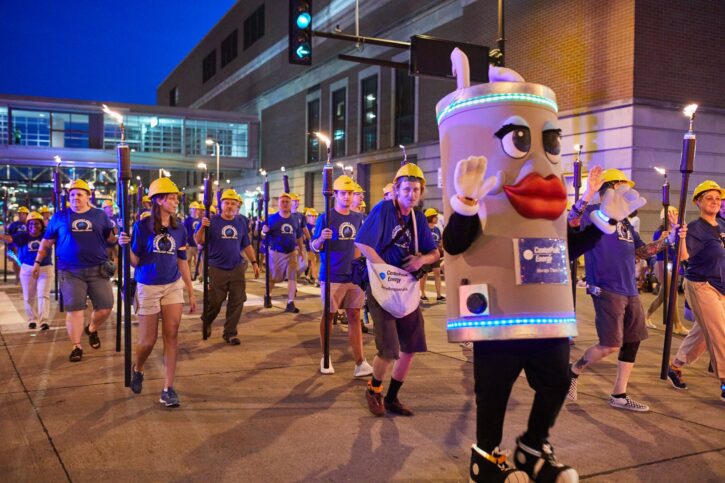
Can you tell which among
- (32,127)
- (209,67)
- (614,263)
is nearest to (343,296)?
(614,263)

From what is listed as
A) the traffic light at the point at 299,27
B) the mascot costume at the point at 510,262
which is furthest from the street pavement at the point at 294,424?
the traffic light at the point at 299,27

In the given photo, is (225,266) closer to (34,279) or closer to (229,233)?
(229,233)

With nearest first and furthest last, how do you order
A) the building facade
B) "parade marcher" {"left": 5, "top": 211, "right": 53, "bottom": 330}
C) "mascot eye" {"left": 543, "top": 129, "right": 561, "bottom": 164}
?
1. "mascot eye" {"left": 543, "top": 129, "right": 561, "bottom": 164}
2. "parade marcher" {"left": 5, "top": 211, "right": 53, "bottom": 330}
3. the building facade

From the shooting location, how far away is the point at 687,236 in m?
6.18

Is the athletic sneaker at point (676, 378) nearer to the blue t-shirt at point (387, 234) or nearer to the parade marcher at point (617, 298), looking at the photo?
the parade marcher at point (617, 298)

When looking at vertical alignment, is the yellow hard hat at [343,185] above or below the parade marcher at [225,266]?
above

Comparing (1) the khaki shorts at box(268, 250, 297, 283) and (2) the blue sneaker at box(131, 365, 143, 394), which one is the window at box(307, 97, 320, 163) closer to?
(1) the khaki shorts at box(268, 250, 297, 283)

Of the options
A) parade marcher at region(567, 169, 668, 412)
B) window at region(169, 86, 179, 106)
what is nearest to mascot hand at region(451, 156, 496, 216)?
parade marcher at region(567, 169, 668, 412)

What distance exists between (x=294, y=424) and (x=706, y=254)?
424 centimetres

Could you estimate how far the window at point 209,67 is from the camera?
53938 millimetres

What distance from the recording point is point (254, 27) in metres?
44.4

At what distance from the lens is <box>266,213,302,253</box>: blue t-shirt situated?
39.5 ft

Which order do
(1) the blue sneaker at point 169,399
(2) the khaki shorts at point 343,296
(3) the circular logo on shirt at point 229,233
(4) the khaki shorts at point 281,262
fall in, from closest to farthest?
(1) the blue sneaker at point 169,399
(2) the khaki shorts at point 343,296
(3) the circular logo on shirt at point 229,233
(4) the khaki shorts at point 281,262

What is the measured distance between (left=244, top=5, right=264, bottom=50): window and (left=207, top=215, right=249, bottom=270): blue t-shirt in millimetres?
37036
